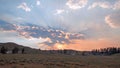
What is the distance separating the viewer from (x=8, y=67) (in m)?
32.6

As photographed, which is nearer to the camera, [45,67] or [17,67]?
[17,67]

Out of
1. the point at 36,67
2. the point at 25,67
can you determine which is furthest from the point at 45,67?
the point at 25,67

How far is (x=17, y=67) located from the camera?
1262 inches

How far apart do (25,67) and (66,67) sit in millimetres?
7767

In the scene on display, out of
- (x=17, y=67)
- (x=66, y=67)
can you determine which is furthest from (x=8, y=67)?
(x=66, y=67)

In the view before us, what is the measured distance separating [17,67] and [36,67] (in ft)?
11.5

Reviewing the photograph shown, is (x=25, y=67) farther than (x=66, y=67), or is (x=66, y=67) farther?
(x=66, y=67)

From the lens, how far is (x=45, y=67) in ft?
112

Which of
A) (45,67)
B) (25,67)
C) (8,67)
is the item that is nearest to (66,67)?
(45,67)

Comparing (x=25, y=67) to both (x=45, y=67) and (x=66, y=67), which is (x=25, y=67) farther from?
(x=66, y=67)

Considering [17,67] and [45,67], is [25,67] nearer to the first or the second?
[17,67]

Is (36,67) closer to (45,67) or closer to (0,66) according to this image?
(45,67)

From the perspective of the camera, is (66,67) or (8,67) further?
(66,67)

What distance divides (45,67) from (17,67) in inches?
196
